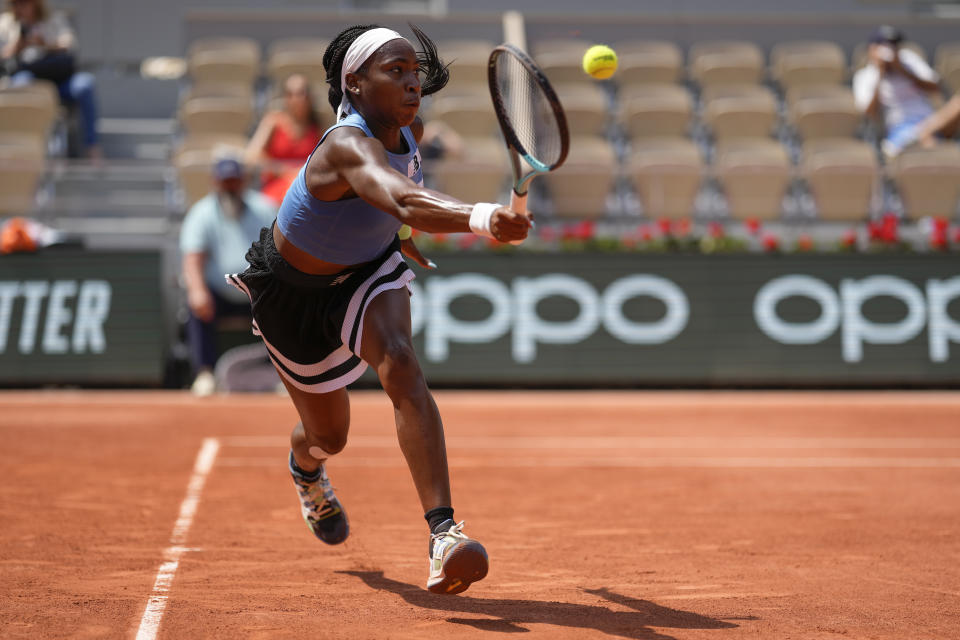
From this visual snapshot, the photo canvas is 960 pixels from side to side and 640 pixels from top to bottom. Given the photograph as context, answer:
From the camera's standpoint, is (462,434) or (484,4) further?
(484,4)

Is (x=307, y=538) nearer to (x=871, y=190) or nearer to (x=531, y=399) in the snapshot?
(x=531, y=399)

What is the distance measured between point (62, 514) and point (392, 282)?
234cm

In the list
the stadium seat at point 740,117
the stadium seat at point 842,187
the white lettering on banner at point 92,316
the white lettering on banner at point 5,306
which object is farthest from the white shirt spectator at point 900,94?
the white lettering on banner at point 5,306

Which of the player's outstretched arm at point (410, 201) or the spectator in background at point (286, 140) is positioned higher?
the spectator in background at point (286, 140)

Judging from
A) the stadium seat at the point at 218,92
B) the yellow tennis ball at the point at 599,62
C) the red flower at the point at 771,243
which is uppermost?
the stadium seat at the point at 218,92

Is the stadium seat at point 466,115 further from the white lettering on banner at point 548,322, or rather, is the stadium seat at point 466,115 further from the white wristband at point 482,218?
the white wristband at point 482,218

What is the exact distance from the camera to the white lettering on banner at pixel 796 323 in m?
11.1

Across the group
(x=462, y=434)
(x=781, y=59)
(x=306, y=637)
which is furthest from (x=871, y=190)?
(x=306, y=637)

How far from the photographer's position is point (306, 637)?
10.9 ft

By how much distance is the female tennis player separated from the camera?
3.50m

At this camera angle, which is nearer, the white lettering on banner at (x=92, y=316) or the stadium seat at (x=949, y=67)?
the white lettering on banner at (x=92, y=316)

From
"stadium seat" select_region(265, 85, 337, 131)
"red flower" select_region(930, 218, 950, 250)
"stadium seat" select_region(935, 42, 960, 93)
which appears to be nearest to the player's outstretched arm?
"stadium seat" select_region(265, 85, 337, 131)

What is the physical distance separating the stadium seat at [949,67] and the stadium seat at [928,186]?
288 cm

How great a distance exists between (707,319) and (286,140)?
446 cm
